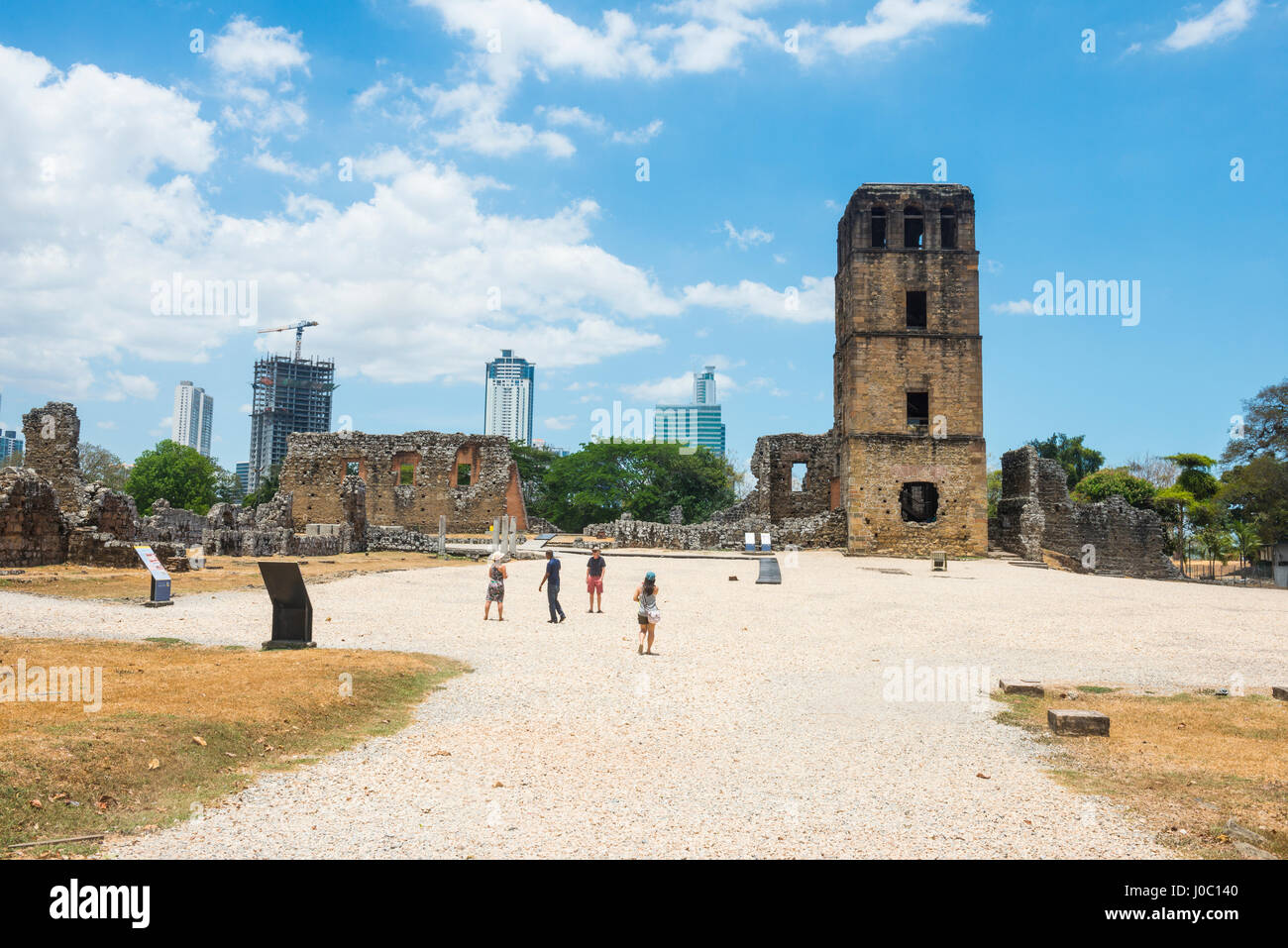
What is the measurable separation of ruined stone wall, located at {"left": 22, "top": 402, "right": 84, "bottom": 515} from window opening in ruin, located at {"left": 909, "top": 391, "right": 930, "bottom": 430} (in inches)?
1313

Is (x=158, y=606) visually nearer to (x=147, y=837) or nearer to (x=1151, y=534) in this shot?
(x=147, y=837)

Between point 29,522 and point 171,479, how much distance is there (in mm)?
51933

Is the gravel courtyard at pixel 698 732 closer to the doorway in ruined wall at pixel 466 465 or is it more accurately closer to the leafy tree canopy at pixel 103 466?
the doorway in ruined wall at pixel 466 465

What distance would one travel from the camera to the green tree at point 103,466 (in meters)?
68.8

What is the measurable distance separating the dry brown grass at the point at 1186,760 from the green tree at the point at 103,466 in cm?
7731

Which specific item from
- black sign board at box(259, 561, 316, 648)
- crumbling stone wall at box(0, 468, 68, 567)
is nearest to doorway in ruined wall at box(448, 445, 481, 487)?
crumbling stone wall at box(0, 468, 68, 567)

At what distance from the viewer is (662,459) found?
189 ft

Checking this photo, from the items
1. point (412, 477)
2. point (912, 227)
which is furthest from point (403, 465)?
point (912, 227)

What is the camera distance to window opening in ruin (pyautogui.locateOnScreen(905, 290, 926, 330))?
37.2 meters

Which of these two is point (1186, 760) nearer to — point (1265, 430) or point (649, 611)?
point (649, 611)

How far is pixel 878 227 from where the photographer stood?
36.8 meters

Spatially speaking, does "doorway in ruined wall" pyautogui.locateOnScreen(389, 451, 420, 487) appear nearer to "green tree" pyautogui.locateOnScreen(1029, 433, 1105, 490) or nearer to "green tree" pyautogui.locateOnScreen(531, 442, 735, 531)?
"green tree" pyautogui.locateOnScreen(531, 442, 735, 531)

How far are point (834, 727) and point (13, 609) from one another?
13.1 metres
